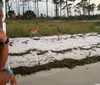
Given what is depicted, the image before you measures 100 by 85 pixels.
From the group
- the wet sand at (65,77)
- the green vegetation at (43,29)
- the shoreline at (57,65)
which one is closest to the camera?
the wet sand at (65,77)

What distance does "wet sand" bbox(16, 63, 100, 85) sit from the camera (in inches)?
→ 269

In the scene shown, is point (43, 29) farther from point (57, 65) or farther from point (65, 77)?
point (65, 77)

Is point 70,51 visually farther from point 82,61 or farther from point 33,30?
point 33,30

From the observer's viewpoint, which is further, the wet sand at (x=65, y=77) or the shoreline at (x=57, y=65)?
the shoreline at (x=57, y=65)

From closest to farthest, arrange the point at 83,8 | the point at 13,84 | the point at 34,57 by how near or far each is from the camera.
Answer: the point at 13,84
the point at 34,57
the point at 83,8

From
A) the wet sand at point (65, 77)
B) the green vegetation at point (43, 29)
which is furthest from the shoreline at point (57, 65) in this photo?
the green vegetation at point (43, 29)

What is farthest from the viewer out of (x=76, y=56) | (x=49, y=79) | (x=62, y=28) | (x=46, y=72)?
(x=62, y=28)

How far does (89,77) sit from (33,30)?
19.1 ft

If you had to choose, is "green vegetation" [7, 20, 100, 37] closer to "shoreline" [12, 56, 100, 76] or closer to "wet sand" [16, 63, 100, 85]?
"shoreline" [12, 56, 100, 76]

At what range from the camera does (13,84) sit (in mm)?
1496

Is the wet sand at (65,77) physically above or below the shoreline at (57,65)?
below

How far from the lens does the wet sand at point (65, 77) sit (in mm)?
6841

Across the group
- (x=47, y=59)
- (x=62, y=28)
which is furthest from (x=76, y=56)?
(x=62, y=28)

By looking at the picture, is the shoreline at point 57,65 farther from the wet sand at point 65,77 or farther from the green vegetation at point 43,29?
the green vegetation at point 43,29
